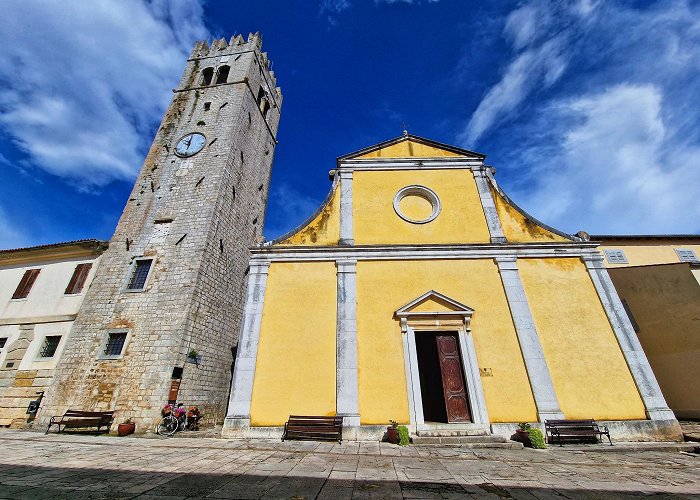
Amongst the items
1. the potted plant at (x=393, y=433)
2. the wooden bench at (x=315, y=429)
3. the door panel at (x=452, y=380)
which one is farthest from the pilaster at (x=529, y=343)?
the wooden bench at (x=315, y=429)

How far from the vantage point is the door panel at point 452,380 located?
27.5 ft

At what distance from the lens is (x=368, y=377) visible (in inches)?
334

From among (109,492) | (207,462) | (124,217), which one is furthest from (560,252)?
(124,217)

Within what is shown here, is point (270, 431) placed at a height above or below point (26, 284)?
below

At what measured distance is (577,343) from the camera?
884cm

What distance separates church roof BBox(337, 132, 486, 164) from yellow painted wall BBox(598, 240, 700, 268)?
385 inches

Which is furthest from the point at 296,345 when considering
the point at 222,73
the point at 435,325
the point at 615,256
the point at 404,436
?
the point at 222,73

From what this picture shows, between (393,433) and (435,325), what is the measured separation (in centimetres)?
309

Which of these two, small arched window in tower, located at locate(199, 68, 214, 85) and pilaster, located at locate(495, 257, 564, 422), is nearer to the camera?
pilaster, located at locate(495, 257, 564, 422)

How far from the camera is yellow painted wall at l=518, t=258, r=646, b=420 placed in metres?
8.16

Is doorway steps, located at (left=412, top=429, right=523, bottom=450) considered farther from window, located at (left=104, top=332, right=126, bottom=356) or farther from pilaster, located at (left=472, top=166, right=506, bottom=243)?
window, located at (left=104, top=332, right=126, bottom=356)

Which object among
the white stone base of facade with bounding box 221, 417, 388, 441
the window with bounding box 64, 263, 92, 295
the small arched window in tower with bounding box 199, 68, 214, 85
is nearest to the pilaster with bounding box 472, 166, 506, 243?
the white stone base of facade with bounding box 221, 417, 388, 441

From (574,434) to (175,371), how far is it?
471 inches

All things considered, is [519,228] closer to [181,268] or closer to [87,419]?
[181,268]
